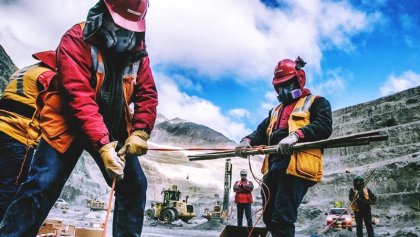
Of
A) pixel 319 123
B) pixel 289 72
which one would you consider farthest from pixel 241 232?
pixel 289 72

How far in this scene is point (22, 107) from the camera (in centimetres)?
321

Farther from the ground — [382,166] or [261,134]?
[382,166]

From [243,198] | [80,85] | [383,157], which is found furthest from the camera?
[383,157]

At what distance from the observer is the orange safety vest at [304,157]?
2.83 m

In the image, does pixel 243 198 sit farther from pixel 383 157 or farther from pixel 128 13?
pixel 383 157

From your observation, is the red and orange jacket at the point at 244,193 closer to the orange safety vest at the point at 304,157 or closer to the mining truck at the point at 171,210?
the orange safety vest at the point at 304,157

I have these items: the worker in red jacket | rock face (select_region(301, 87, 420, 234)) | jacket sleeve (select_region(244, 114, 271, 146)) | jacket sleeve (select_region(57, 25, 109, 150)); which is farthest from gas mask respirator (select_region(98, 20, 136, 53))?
rock face (select_region(301, 87, 420, 234))

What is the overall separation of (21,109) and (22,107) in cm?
2

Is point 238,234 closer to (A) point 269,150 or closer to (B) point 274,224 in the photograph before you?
(B) point 274,224

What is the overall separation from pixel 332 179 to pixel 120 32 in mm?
19812

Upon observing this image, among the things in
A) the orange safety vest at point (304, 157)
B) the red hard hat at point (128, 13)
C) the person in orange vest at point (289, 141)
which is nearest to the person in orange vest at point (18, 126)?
the red hard hat at point (128, 13)

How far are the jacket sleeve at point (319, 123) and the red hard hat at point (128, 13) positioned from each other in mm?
1621

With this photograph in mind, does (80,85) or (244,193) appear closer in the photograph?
(80,85)

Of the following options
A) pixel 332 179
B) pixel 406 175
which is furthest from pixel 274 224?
pixel 332 179
